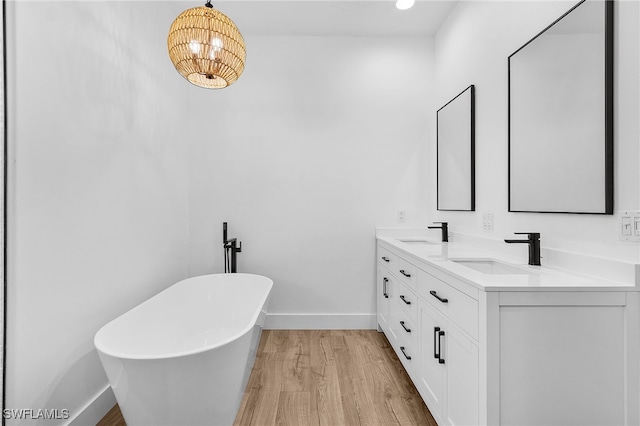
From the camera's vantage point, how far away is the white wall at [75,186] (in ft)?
4.16

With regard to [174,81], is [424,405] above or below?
below

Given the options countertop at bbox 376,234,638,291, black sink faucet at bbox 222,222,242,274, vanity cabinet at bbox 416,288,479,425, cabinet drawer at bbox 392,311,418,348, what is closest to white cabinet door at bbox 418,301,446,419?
vanity cabinet at bbox 416,288,479,425

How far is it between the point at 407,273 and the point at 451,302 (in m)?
0.64

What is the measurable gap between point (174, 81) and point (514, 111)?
258 cm

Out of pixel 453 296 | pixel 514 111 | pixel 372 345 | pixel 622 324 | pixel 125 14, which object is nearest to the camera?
pixel 622 324

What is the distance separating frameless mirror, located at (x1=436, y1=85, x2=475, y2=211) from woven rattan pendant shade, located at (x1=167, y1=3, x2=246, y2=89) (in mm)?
1703

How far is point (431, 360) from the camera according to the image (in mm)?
1672

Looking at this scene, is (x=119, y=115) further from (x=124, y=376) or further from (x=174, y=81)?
(x=124, y=376)

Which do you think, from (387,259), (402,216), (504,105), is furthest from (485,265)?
(402,216)

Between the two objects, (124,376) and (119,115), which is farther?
(119,115)

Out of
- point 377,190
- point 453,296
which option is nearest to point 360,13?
point 377,190

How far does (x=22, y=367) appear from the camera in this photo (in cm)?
127

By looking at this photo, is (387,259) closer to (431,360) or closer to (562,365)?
(431,360)

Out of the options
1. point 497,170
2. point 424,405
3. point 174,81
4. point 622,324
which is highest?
point 174,81
